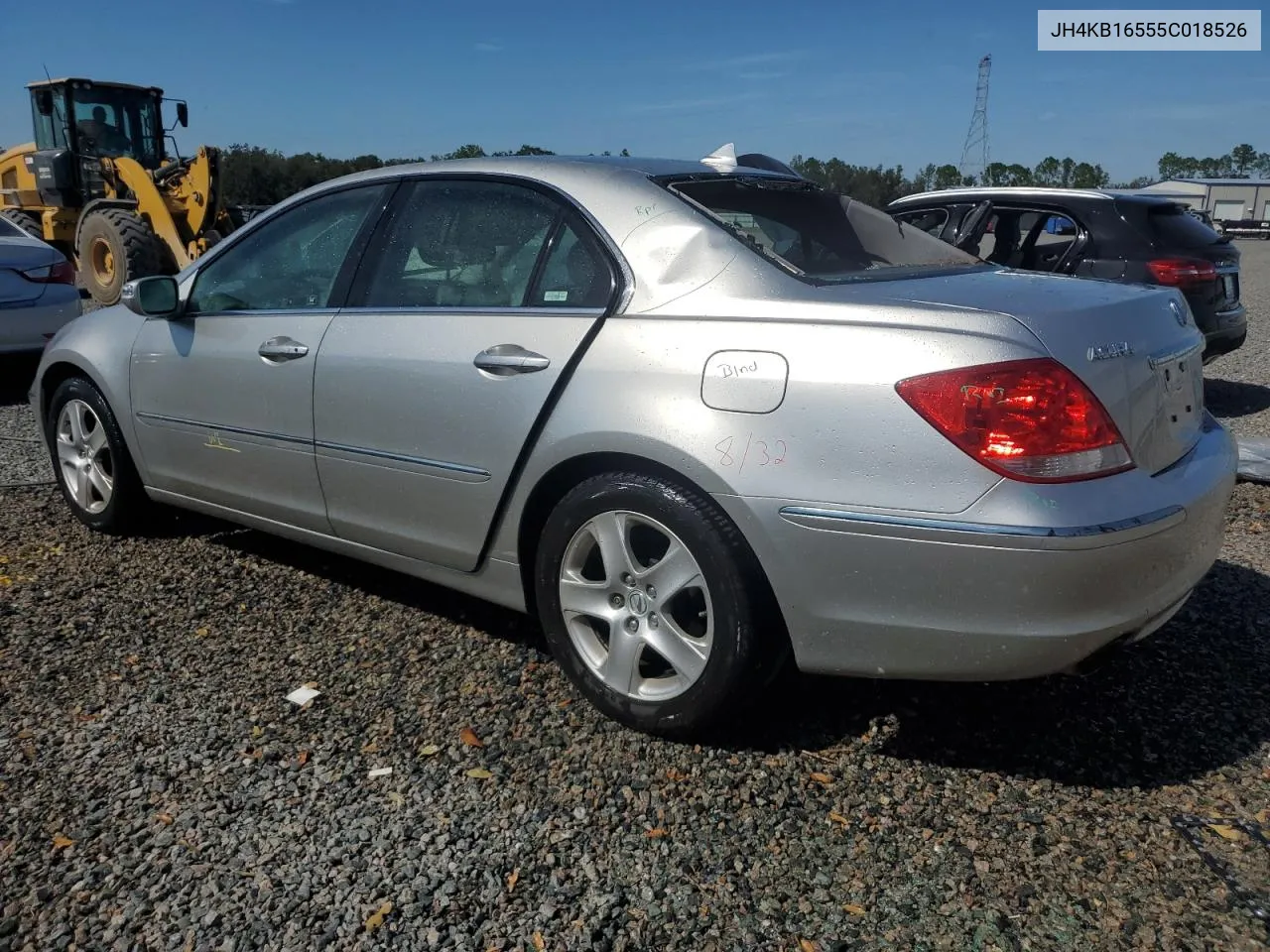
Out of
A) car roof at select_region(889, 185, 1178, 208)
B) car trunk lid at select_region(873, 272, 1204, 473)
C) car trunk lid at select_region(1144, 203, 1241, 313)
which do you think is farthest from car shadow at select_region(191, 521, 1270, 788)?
car roof at select_region(889, 185, 1178, 208)

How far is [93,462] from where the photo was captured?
4.73 meters

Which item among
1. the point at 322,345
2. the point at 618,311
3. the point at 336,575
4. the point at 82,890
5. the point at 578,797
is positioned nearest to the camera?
the point at 82,890

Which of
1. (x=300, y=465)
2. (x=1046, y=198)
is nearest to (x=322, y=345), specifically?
(x=300, y=465)

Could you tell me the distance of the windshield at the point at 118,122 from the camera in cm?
1479

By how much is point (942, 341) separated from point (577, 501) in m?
→ 1.07

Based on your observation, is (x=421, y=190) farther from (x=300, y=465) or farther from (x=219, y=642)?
(x=219, y=642)

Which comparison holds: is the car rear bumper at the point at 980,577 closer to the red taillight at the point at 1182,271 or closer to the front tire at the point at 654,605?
the front tire at the point at 654,605

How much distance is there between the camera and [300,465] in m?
3.76

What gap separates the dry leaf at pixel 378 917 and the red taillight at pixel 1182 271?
664 centimetres

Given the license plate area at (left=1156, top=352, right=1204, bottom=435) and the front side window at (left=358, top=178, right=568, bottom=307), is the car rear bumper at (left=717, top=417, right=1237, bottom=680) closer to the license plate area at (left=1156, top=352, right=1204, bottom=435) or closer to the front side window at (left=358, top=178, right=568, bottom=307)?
the license plate area at (left=1156, top=352, right=1204, bottom=435)

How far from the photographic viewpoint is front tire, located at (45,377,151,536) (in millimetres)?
4598

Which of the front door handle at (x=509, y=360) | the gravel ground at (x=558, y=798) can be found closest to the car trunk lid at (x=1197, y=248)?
the gravel ground at (x=558, y=798)

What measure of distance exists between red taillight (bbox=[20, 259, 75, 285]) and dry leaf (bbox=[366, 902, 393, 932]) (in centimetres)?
744

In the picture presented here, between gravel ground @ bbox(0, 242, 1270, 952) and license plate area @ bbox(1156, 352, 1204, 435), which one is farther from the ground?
license plate area @ bbox(1156, 352, 1204, 435)
